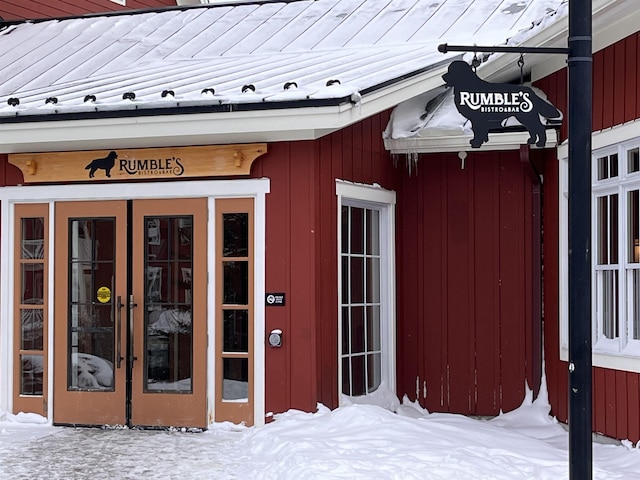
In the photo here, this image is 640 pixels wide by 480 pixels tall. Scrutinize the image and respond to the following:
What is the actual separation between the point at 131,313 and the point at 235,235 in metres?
1.19

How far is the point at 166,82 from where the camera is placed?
8.58 metres

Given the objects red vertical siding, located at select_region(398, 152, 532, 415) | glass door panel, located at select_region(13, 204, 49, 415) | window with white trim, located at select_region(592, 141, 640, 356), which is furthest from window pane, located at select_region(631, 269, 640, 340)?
glass door panel, located at select_region(13, 204, 49, 415)

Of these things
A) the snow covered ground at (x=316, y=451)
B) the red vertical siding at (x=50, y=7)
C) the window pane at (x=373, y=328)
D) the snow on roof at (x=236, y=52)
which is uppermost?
the red vertical siding at (x=50, y=7)

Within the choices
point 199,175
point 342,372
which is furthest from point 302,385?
point 199,175

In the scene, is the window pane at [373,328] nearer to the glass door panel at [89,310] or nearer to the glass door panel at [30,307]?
the glass door panel at [89,310]

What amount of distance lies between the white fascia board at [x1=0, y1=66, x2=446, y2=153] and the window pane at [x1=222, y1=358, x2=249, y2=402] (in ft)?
6.33

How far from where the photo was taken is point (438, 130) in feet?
28.3

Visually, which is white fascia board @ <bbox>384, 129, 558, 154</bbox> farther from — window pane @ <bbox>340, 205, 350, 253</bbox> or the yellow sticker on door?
the yellow sticker on door

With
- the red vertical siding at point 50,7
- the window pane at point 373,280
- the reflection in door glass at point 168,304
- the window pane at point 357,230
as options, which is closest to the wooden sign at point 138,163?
the reflection in door glass at point 168,304

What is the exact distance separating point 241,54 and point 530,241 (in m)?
3.62

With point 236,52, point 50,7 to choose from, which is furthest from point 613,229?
point 50,7

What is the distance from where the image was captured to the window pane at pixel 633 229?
706cm

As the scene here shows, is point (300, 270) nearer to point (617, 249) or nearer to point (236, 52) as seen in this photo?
point (617, 249)

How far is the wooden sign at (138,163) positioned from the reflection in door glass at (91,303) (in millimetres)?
446
